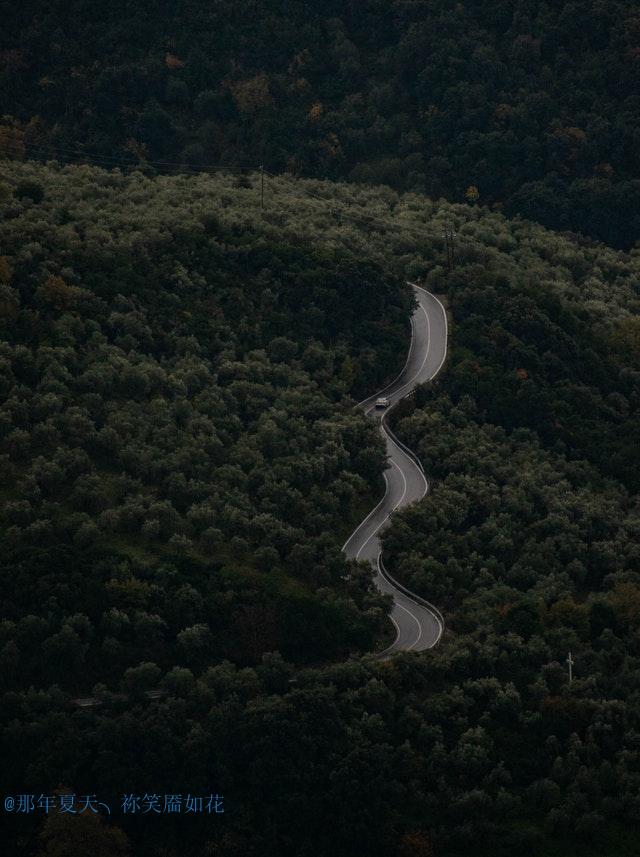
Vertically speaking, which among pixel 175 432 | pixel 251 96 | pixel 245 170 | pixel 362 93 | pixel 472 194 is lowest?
pixel 245 170

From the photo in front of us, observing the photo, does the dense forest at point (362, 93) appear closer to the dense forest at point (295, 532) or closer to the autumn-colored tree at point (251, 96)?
the autumn-colored tree at point (251, 96)

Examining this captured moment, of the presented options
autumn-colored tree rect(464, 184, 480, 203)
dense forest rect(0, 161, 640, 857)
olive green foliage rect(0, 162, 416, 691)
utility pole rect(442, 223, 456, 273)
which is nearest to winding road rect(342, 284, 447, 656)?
dense forest rect(0, 161, 640, 857)

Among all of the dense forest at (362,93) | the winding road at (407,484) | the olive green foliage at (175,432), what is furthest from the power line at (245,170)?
the olive green foliage at (175,432)

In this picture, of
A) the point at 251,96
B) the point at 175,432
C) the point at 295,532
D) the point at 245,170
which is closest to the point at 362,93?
the point at 251,96

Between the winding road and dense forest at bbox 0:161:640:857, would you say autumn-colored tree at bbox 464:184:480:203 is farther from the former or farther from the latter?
the winding road

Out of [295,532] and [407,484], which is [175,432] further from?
[407,484]
